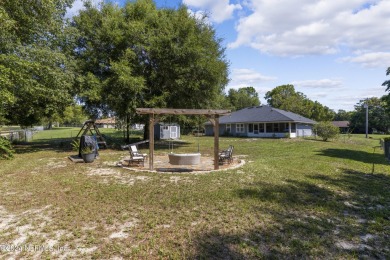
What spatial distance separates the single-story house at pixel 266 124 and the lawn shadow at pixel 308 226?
80.4 ft

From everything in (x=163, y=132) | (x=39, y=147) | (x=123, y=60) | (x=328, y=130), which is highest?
(x=123, y=60)

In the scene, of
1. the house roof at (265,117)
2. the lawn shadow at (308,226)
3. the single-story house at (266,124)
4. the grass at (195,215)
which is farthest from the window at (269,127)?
the lawn shadow at (308,226)

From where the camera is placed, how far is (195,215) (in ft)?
17.7

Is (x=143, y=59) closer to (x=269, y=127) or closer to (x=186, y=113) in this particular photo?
(x=186, y=113)

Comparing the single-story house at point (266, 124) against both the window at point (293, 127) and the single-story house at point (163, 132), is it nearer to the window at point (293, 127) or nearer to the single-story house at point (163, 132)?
the window at point (293, 127)

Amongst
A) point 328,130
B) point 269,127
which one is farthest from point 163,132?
point 328,130

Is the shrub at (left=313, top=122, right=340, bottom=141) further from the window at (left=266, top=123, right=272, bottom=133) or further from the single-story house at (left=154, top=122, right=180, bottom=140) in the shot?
the single-story house at (left=154, top=122, right=180, bottom=140)

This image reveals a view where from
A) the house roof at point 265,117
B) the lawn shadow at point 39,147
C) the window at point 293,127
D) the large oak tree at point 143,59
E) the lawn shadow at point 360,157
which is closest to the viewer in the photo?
the lawn shadow at point 360,157

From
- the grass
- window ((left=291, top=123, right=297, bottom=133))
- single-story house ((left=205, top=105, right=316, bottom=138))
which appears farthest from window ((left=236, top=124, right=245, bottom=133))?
the grass

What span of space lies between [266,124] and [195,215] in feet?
98.7

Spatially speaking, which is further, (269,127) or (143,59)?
(269,127)

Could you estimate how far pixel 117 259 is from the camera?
3771 millimetres

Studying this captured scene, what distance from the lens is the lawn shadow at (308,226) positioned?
4.08 meters

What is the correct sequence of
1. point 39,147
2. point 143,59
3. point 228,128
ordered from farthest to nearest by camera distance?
point 228,128 < point 39,147 < point 143,59
